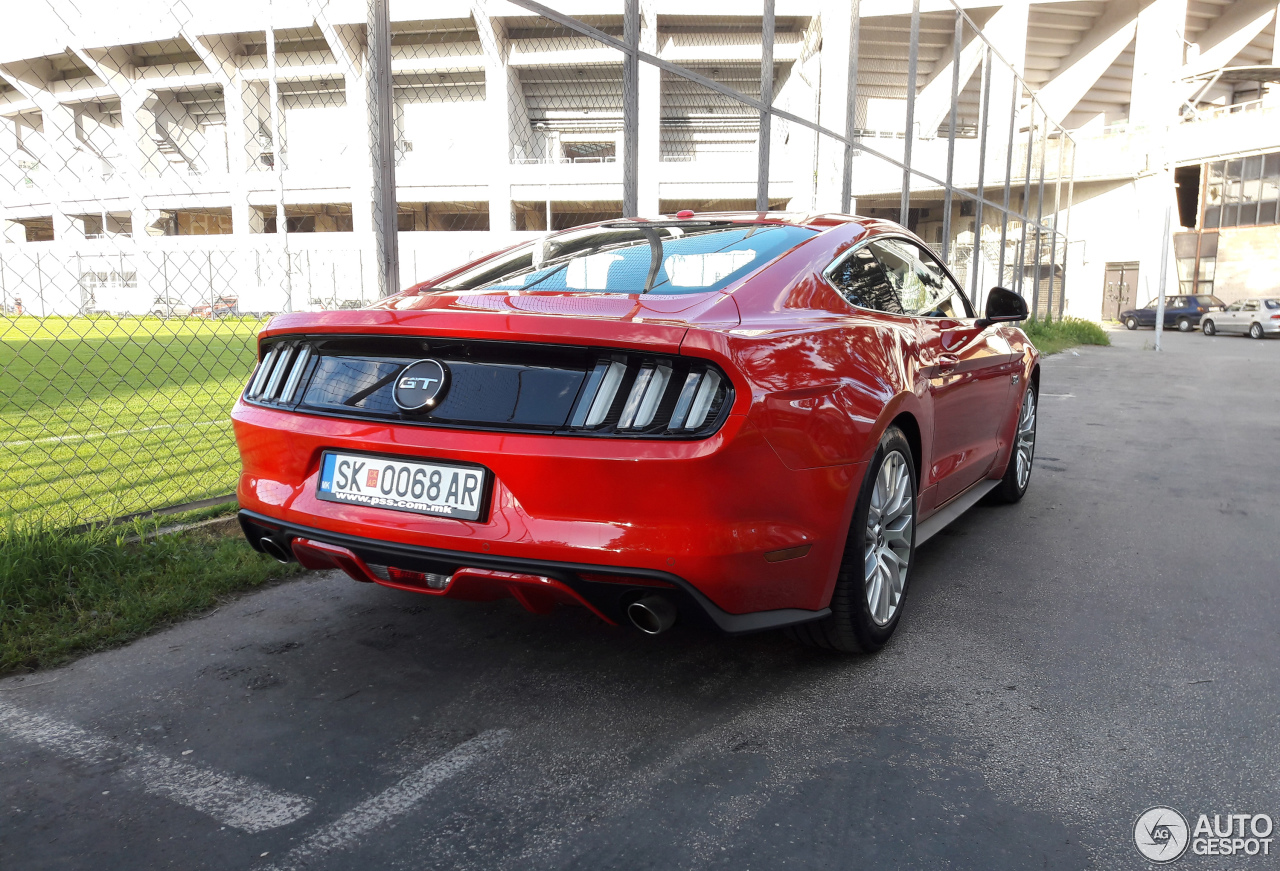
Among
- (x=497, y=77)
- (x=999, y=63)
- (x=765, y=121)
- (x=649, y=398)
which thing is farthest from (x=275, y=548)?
(x=999, y=63)

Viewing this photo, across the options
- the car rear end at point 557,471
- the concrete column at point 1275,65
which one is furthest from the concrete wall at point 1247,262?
the car rear end at point 557,471

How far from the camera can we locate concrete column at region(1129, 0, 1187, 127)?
1553 inches

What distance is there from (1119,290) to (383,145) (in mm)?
44898

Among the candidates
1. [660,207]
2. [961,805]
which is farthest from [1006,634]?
[660,207]

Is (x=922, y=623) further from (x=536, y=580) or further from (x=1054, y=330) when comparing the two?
(x=1054, y=330)

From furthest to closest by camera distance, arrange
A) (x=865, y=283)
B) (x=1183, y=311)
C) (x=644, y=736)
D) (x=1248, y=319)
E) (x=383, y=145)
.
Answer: (x=1183, y=311) → (x=1248, y=319) → (x=383, y=145) → (x=865, y=283) → (x=644, y=736)

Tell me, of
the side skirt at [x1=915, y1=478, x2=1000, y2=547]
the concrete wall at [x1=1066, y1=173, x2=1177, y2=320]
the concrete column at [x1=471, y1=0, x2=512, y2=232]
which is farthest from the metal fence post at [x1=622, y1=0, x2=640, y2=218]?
the concrete wall at [x1=1066, y1=173, x2=1177, y2=320]

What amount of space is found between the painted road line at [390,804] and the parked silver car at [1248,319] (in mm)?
34928

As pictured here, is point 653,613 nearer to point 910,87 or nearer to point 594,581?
point 594,581

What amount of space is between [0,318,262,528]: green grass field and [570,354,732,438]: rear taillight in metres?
2.59

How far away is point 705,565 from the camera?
7.37 ft

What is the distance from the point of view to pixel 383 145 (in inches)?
182

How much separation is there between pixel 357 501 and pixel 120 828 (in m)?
0.91

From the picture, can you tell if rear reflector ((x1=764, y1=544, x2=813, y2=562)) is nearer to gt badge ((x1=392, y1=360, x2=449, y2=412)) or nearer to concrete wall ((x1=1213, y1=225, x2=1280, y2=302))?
gt badge ((x1=392, y1=360, x2=449, y2=412))
